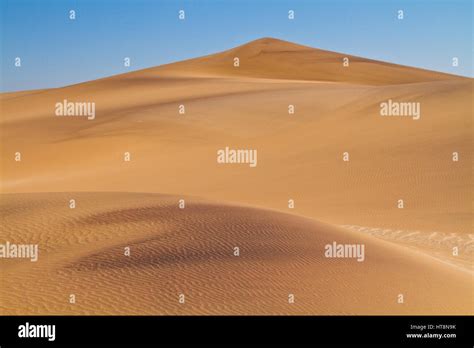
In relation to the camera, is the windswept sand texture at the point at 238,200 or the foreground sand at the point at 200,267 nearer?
the foreground sand at the point at 200,267

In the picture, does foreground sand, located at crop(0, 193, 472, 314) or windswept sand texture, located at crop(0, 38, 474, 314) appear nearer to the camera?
foreground sand, located at crop(0, 193, 472, 314)

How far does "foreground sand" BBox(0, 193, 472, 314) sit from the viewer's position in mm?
8453

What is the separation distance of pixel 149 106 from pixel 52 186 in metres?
18.4

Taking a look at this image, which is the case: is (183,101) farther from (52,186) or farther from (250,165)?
(52,186)

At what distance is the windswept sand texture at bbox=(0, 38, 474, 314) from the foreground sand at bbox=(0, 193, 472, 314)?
37 millimetres

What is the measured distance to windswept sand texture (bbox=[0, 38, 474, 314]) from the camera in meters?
8.96

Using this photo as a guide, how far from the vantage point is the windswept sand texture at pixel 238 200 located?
29.4ft

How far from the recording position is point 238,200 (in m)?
21.1

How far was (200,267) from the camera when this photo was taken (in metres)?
9.48

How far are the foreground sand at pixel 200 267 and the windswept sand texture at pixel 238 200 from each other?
0.04m

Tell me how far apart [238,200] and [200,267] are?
1163cm

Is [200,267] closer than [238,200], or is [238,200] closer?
[200,267]

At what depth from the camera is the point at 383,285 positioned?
31.9 feet

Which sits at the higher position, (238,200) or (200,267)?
(238,200)
